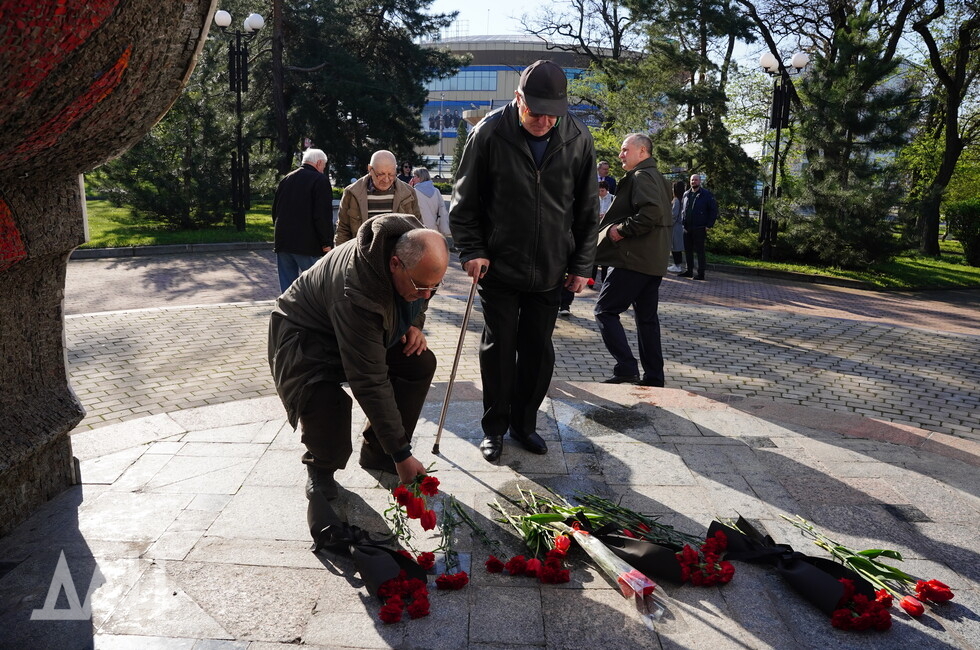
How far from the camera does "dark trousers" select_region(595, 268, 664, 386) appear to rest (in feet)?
19.6

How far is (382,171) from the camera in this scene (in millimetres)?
6367

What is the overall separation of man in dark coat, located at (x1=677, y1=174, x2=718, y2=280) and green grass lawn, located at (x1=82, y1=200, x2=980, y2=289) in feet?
9.94

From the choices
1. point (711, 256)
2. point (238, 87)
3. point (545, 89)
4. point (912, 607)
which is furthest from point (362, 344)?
point (711, 256)

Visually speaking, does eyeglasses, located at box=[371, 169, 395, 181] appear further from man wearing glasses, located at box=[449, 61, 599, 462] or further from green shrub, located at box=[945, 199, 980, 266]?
green shrub, located at box=[945, 199, 980, 266]

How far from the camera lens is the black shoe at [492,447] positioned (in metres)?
4.31

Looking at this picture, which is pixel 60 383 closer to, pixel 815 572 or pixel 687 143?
pixel 815 572

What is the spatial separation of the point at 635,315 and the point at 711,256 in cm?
1324

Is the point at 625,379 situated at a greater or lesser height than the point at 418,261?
lesser

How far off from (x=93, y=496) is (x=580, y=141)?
317 centimetres

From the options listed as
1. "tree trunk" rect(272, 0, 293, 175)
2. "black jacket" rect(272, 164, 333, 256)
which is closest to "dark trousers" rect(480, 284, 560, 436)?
"black jacket" rect(272, 164, 333, 256)

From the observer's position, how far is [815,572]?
3008 millimetres

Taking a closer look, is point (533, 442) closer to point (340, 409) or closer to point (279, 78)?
point (340, 409)

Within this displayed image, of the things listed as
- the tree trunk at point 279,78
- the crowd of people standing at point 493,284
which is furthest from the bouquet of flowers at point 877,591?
the tree trunk at point 279,78

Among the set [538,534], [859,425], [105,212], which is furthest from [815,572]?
[105,212]
